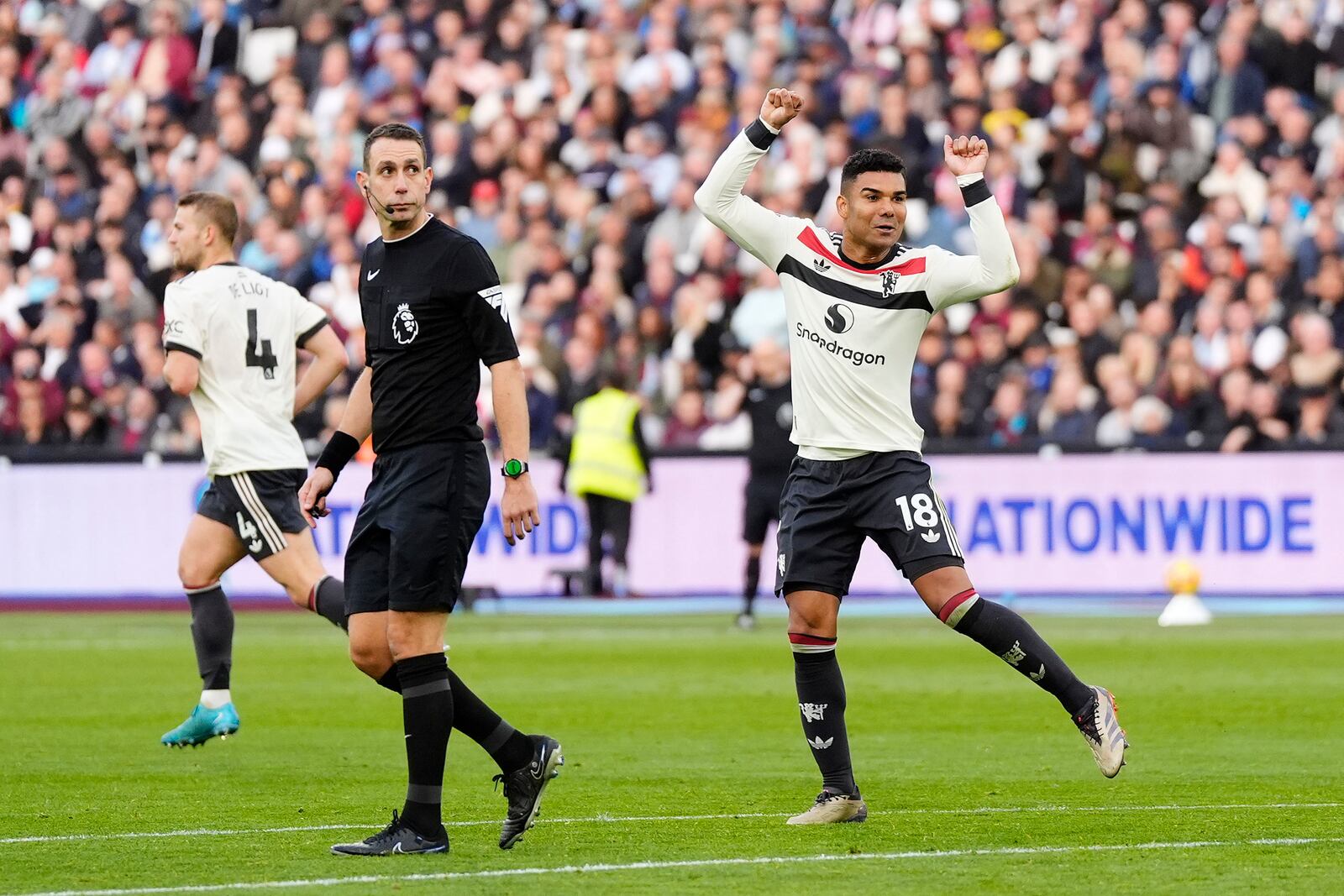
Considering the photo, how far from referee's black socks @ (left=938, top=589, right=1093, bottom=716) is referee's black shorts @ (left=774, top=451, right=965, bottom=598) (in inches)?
6.5

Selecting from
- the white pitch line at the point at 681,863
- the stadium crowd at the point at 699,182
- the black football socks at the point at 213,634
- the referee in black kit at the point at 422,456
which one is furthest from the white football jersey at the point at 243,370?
the stadium crowd at the point at 699,182

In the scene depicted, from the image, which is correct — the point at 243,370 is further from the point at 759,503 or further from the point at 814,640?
the point at 759,503

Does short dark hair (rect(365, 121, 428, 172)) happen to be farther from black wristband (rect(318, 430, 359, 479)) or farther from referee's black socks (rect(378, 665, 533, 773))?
referee's black socks (rect(378, 665, 533, 773))

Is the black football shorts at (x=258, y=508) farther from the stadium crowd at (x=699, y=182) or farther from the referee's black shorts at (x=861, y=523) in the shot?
the stadium crowd at (x=699, y=182)

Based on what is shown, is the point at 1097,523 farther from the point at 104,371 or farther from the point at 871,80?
the point at 104,371

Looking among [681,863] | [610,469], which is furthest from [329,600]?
[610,469]

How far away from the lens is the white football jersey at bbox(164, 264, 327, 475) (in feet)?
36.4

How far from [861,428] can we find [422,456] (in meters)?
1.67

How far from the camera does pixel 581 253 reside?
80.8 feet

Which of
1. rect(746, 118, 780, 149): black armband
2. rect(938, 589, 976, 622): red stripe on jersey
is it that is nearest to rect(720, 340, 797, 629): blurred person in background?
rect(746, 118, 780, 149): black armband

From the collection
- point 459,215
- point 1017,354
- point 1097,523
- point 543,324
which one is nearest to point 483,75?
point 459,215

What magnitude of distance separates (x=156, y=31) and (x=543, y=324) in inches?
308

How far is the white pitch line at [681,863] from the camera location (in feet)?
22.2

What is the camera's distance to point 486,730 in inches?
308
